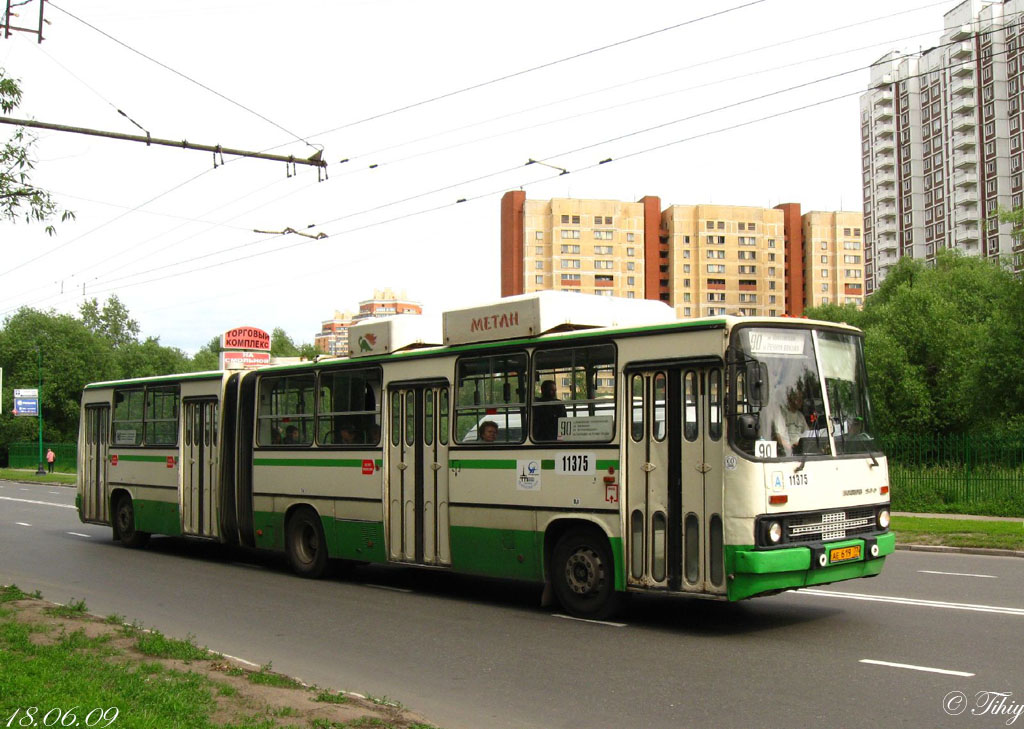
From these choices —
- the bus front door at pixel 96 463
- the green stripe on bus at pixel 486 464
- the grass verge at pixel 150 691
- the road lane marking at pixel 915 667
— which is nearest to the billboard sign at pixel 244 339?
the bus front door at pixel 96 463

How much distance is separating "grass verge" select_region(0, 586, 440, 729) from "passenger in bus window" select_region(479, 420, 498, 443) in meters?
4.16

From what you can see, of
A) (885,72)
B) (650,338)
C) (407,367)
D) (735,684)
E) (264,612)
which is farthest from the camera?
(885,72)

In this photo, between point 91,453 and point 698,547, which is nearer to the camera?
point 698,547

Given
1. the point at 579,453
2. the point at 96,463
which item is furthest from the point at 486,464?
the point at 96,463

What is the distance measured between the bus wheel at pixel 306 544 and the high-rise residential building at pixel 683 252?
398 feet

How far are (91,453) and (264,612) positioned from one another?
1038cm

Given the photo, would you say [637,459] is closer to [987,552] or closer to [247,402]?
[247,402]

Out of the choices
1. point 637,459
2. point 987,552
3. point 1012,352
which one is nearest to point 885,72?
point 1012,352

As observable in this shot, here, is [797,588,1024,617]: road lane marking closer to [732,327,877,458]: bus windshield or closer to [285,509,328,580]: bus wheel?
[732,327,877,458]: bus windshield

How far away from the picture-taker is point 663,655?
8906mm

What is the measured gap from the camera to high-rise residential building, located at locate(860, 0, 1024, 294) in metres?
106

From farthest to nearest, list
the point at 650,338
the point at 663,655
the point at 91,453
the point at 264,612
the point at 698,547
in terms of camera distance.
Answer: the point at 91,453 → the point at 264,612 → the point at 650,338 → the point at 698,547 → the point at 663,655

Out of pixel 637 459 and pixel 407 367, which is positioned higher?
pixel 407 367
